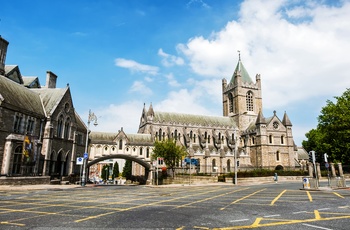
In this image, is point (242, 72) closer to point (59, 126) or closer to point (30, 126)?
point (59, 126)

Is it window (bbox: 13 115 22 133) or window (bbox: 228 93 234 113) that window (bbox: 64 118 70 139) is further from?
window (bbox: 228 93 234 113)

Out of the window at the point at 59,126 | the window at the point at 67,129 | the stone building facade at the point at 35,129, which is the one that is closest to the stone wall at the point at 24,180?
the stone building facade at the point at 35,129

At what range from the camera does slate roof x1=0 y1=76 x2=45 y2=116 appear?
2615 centimetres

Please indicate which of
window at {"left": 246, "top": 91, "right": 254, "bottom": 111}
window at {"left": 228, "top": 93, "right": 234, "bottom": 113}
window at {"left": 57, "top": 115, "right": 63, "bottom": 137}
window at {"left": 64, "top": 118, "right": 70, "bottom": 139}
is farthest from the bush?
window at {"left": 228, "top": 93, "right": 234, "bottom": 113}

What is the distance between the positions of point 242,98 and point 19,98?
6041 centimetres

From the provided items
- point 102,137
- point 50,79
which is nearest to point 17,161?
point 50,79

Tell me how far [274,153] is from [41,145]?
51828 mm

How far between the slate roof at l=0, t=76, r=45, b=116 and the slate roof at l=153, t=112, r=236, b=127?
3593 centimetres

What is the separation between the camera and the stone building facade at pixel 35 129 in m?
25.5

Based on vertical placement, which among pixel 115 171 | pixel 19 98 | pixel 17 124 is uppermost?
pixel 19 98

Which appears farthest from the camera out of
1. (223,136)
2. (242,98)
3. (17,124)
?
(242,98)

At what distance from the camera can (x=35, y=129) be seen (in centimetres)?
2923

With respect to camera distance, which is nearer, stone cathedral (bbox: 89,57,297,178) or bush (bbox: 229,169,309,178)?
bush (bbox: 229,169,309,178)

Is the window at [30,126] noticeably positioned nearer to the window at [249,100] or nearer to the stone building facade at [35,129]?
the stone building facade at [35,129]
